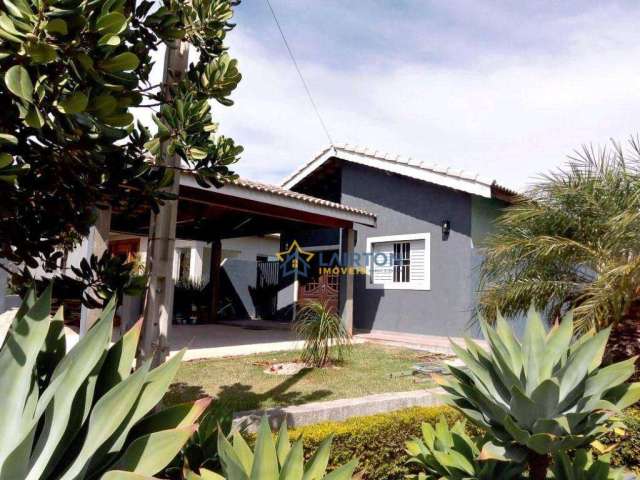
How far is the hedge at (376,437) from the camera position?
12.5 ft

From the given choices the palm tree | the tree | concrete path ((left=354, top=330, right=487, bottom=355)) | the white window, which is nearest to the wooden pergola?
the tree

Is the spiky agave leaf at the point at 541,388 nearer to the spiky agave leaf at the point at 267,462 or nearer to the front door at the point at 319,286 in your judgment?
the spiky agave leaf at the point at 267,462

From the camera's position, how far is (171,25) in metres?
2.75

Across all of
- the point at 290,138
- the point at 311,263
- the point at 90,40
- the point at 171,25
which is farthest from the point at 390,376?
the point at 290,138

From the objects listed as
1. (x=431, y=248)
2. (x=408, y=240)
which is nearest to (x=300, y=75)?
(x=408, y=240)

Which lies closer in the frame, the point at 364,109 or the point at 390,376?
the point at 390,376

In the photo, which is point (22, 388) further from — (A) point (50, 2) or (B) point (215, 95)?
(B) point (215, 95)

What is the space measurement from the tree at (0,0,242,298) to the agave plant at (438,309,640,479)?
2.12 m

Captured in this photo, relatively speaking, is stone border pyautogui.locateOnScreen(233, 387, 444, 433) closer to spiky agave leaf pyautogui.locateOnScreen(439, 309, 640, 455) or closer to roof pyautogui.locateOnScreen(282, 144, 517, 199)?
spiky agave leaf pyautogui.locateOnScreen(439, 309, 640, 455)

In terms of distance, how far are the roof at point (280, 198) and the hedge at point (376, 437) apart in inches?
185

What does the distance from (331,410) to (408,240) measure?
9.05 meters

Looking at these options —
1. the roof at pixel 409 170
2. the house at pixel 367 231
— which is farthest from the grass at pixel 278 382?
the roof at pixel 409 170

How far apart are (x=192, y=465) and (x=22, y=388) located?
104 centimetres

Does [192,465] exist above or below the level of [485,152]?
below
